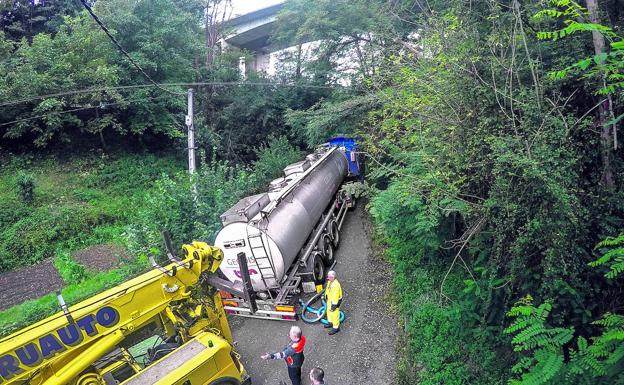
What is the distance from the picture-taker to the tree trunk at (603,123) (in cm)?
484

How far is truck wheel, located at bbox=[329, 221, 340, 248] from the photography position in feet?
40.9

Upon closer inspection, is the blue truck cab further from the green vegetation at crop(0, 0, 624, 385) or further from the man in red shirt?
the man in red shirt

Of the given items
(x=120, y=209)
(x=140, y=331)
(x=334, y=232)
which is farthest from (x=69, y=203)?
(x=140, y=331)

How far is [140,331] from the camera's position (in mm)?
5996

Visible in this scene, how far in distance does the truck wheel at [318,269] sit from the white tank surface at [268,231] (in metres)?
0.58

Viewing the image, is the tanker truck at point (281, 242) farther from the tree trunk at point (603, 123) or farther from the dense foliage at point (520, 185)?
the tree trunk at point (603, 123)

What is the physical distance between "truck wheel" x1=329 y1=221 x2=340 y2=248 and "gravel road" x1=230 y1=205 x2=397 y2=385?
1531 millimetres

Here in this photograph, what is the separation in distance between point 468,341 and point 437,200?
2.64 metres

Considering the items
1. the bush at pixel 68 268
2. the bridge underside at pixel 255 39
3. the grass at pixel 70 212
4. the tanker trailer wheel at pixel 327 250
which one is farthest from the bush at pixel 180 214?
the bridge underside at pixel 255 39

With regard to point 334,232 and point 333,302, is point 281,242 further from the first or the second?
point 334,232

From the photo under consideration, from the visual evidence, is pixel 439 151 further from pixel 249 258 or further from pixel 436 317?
pixel 249 258

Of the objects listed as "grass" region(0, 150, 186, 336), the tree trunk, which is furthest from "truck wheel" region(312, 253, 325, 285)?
the tree trunk

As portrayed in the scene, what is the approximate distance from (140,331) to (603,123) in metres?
7.21

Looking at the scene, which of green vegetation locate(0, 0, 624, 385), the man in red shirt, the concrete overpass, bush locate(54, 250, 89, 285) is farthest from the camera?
the concrete overpass
